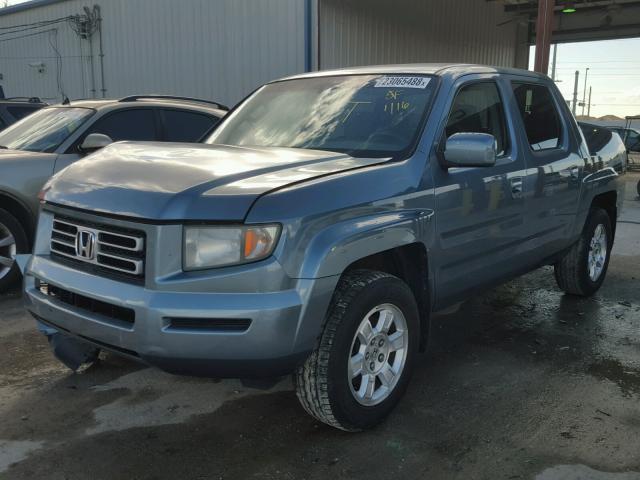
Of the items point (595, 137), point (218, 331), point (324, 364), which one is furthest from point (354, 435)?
point (595, 137)

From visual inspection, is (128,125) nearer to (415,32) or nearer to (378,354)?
(378,354)

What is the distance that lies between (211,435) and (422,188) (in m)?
1.68

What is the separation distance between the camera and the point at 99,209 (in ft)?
9.02

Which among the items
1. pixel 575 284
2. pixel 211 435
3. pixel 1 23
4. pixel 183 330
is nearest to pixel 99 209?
pixel 183 330

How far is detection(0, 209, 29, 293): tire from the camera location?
5324 mm

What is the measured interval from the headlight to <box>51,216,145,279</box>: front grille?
22 cm

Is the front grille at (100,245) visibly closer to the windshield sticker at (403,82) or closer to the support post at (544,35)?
the windshield sticker at (403,82)

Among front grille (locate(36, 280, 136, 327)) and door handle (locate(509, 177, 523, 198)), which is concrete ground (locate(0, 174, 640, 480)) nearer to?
front grille (locate(36, 280, 136, 327))

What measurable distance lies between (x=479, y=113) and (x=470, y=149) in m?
0.86

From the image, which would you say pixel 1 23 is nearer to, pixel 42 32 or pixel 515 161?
pixel 42 32

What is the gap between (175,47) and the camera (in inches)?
565

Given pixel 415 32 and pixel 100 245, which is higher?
pixel 415 32

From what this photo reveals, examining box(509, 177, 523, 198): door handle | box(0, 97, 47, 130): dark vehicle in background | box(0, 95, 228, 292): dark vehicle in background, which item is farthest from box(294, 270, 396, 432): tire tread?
box(0, 97, 47, 130): dark vehicle in background

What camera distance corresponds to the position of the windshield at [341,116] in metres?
3.49
